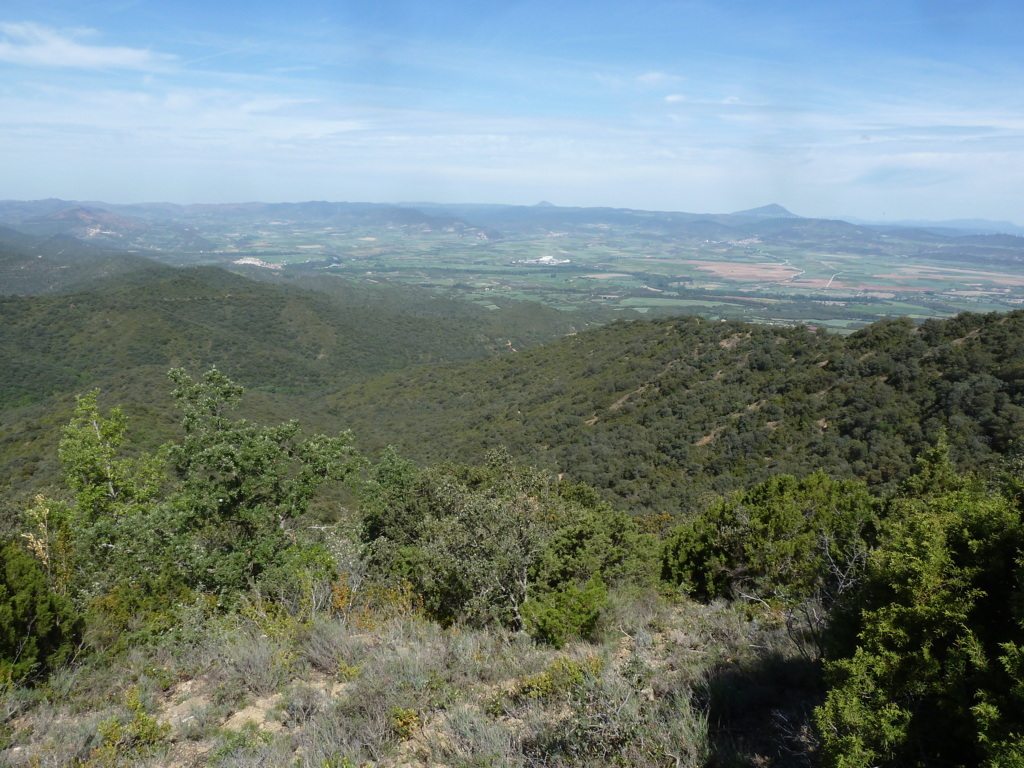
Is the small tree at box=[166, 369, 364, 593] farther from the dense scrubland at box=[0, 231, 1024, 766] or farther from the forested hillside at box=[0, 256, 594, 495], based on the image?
the forested hillside at box=[0, 256, 594, 495]

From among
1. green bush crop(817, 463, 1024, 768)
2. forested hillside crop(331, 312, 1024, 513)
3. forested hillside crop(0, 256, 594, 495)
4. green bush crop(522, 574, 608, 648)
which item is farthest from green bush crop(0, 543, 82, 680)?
forested hillside crop(0, 256, 594, 495)

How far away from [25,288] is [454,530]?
629 feet

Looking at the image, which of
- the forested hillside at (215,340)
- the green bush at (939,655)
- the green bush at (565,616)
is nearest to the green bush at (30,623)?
the green bush at (565,616)

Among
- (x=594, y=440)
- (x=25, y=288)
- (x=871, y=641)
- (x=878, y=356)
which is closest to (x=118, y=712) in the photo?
(x=871, y=641)

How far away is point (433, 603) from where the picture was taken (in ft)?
27.9

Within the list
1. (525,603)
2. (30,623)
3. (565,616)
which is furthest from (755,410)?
(30,623)

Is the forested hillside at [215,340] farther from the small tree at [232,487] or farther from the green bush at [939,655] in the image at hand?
the green bush at [939,655]

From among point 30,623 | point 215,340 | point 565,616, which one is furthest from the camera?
point 215,340

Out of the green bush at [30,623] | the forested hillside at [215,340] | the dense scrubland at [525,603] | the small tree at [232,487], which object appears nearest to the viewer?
the dense scrubland at [525,603]

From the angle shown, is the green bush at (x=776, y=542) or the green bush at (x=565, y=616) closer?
the green bush at (x=565, y=616)

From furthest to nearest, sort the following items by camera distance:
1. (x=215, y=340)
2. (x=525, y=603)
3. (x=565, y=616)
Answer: (x=215, y=340), (x=525, y=603), (x=565, y=616)

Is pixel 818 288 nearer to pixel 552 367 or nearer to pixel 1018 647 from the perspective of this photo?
pixel 552 367

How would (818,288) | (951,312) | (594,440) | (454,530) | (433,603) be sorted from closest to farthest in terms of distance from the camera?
1. (433,603)
2. (454,530)
3. (594,440)
4. (951,312)
5. (818,288)

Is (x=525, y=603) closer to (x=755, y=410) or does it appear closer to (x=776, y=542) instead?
(x=776, y=542)
